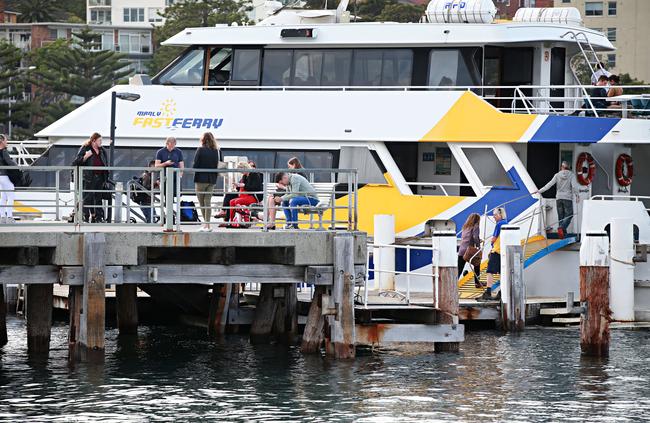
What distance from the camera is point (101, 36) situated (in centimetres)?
10131

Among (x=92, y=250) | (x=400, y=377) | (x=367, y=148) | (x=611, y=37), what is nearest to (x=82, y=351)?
(x=92, y=250)

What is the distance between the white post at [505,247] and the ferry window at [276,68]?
6.49 m

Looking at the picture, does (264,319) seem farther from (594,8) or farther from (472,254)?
(594,8)

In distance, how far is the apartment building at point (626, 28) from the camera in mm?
90000

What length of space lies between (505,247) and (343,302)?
5158mm

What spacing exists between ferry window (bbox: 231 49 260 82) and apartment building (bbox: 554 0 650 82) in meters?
61.7

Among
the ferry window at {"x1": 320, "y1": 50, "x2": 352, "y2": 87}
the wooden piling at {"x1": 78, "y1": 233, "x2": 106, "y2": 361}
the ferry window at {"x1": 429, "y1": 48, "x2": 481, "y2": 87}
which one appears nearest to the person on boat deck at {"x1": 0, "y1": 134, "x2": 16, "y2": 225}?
the wooden piling at {"x1": 78, "y1": 233, "x2": 106, "y2": 361}

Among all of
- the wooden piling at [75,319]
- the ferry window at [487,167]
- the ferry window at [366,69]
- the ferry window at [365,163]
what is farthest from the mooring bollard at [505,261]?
the wooden piling at [75,319]

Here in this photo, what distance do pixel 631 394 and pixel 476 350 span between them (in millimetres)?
4310

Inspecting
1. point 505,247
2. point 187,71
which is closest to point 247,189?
point 505,247

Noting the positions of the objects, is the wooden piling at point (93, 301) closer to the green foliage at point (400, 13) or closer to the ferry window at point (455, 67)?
the ferry window at point (455, 67)

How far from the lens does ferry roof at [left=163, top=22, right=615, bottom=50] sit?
29.2 m

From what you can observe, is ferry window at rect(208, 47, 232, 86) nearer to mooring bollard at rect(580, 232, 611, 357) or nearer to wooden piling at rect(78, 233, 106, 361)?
mooring bollard at rect(580, 232, 611, 357)

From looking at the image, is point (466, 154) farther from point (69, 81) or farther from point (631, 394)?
point (69, 81)
